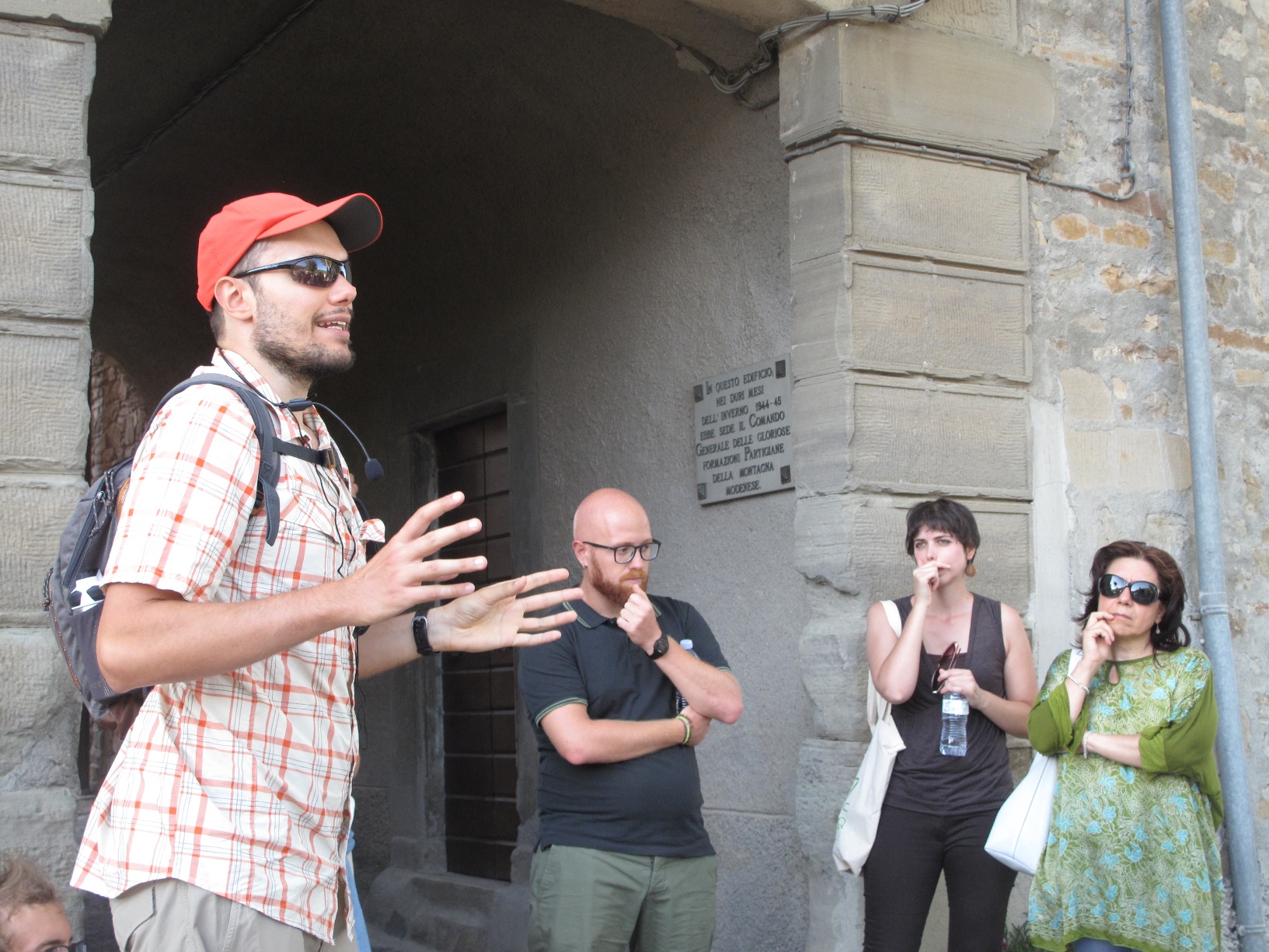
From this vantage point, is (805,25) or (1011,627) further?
(805,25)

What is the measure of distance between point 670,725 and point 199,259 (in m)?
1.63

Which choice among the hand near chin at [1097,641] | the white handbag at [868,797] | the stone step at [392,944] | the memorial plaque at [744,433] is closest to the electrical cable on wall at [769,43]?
the memorial plaque at [744,433]

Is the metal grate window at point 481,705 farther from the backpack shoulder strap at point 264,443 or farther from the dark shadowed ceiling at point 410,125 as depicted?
the backpack shoulder strap at point 264,443

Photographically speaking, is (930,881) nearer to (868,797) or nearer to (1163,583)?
(868,797)

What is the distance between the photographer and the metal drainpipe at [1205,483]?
14.2 feet

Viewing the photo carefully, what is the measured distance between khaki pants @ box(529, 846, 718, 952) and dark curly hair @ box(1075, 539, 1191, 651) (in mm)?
1251

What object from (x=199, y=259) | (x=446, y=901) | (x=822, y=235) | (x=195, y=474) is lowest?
(x=446, y=901)

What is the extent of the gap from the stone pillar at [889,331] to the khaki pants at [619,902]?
89 cm

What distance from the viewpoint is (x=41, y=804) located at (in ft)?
9.10

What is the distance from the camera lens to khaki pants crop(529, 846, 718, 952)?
3168 mm

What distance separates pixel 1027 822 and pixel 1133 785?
0.27m

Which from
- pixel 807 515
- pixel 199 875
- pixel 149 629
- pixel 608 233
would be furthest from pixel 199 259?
pixel 608 233

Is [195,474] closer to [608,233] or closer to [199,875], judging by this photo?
[199,875]

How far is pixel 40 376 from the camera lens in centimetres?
294
